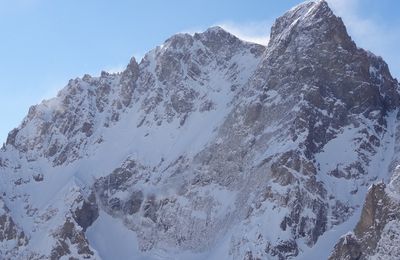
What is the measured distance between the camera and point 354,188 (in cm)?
18888

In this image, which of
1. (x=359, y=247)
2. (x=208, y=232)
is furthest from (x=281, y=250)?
(x=359, y=247)

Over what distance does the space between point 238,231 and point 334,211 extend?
1865 cm

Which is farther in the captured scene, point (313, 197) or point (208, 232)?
point (208, 232)

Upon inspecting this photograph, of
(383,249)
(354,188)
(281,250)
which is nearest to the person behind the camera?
(383,249)

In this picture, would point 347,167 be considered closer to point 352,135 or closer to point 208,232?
point 352,135

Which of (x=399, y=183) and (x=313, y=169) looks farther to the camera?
(x=313, y=169)

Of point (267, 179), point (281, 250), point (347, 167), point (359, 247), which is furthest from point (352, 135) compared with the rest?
point (359, 247)

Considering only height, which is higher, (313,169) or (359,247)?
(313,169)

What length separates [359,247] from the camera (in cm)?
14000

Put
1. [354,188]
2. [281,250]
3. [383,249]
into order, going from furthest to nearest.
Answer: [354,188] → [281,250] → [383,249]

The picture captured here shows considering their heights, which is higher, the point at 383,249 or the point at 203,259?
the point at 203,259

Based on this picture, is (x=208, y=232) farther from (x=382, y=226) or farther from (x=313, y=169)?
(x=382, y=226)

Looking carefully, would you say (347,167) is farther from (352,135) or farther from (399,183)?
(399,183)

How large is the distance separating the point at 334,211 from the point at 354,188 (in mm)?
7750
